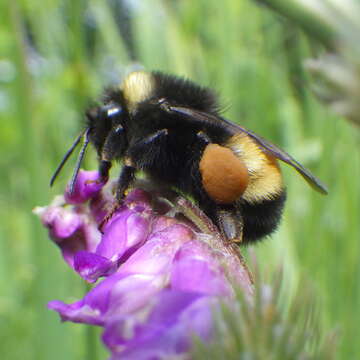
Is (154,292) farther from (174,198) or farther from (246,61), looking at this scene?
(246,61)

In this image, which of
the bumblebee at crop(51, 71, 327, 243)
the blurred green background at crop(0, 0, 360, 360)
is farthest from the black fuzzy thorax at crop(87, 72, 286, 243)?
the blurred green background at crop(0, 0, 360, 360)

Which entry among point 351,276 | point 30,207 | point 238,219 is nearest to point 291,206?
point 351,276

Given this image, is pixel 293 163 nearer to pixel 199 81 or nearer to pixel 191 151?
pixel 191 151

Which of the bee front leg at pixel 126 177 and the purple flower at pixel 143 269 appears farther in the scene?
the bee front leg at pixel 126 177

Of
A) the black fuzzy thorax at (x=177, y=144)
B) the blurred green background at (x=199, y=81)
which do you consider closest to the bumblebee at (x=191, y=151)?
A: the black fuzzy thorax at (x=177, y=144)

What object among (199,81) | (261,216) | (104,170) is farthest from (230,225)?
(199,81)

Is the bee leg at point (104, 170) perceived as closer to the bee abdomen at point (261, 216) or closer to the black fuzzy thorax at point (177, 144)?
the black fuzzy thorax at point (177, 144)

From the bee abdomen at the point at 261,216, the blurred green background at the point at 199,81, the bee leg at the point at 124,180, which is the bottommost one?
the blurred green background at the point at 199,81
